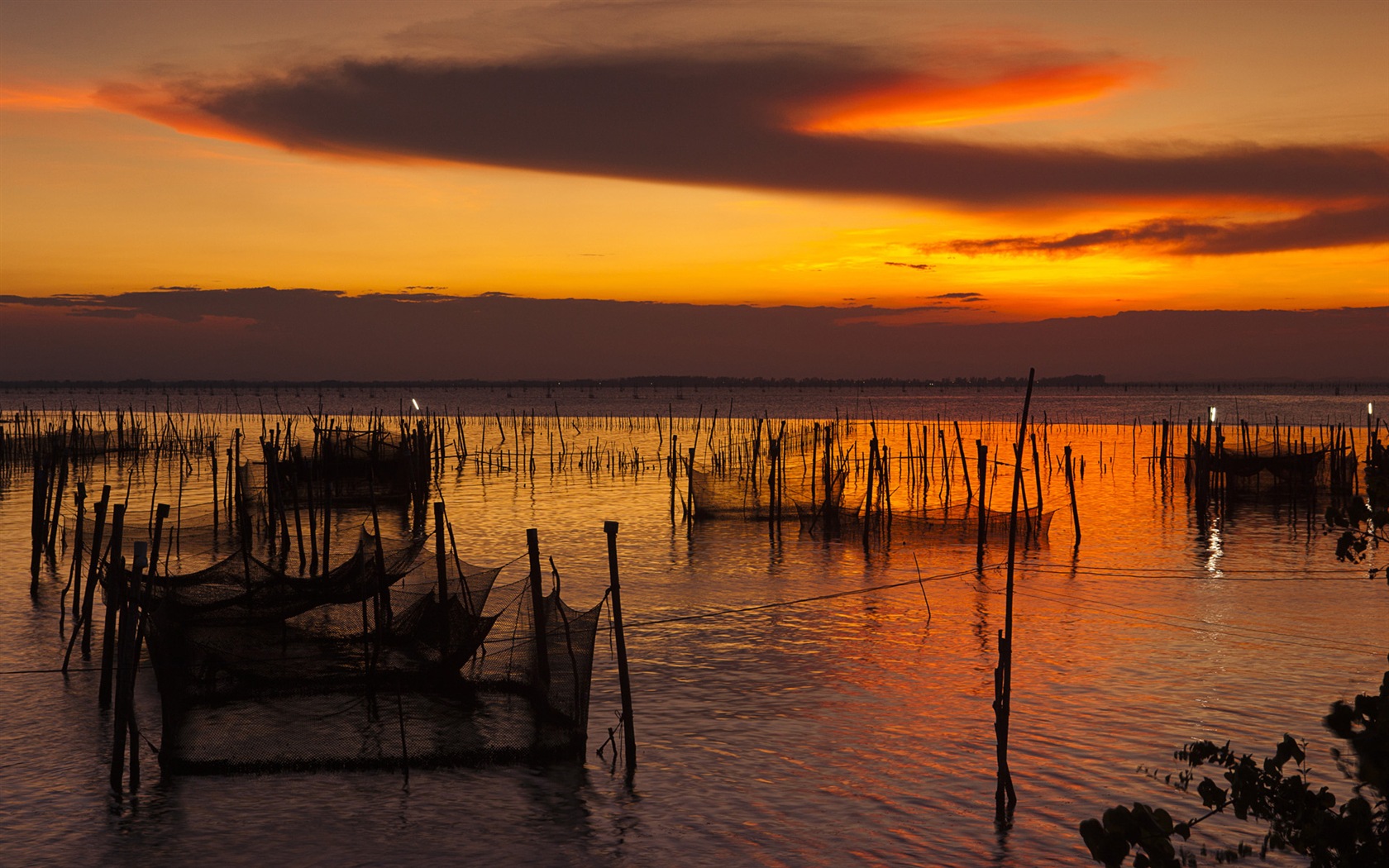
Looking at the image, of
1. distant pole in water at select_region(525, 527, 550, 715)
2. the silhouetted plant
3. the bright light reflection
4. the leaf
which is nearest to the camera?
the silhouetted plant

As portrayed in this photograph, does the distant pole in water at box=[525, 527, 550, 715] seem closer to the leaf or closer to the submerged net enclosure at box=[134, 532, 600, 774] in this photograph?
the submerged net enclosure at box=[134, 532, 600, 774]

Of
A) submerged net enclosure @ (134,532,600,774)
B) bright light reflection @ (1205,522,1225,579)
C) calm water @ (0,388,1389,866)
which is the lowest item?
calm water @ (0,388,1389,866)

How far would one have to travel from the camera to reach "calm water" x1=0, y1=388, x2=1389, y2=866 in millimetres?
6676

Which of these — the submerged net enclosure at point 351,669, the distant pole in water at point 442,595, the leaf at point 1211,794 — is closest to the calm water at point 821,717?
the submerged net enclosure at point 351,669

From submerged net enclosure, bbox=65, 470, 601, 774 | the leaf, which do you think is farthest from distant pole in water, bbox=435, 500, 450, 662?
the leaf

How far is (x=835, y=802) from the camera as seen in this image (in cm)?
725

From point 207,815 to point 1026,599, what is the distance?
388 inches

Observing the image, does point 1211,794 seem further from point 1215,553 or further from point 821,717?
point 1215,553

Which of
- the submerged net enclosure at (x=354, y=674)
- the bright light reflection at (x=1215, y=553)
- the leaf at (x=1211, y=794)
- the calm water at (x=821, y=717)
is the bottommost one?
the calm water at (x=821, y=717)

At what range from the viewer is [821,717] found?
9.03m

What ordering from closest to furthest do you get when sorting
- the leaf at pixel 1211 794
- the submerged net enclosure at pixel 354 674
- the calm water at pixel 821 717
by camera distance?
the leaf at pixel 1211 794 < the calm water at pixel 821 717 < the submerged net enclosure at pixel 354 674

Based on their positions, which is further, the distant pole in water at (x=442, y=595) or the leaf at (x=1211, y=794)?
the distant pole in water at (x=442, y=595)

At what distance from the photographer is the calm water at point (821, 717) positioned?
6.68 m

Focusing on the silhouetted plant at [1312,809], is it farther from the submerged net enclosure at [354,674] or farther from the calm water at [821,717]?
the submerged net enclosure at [354,674]
